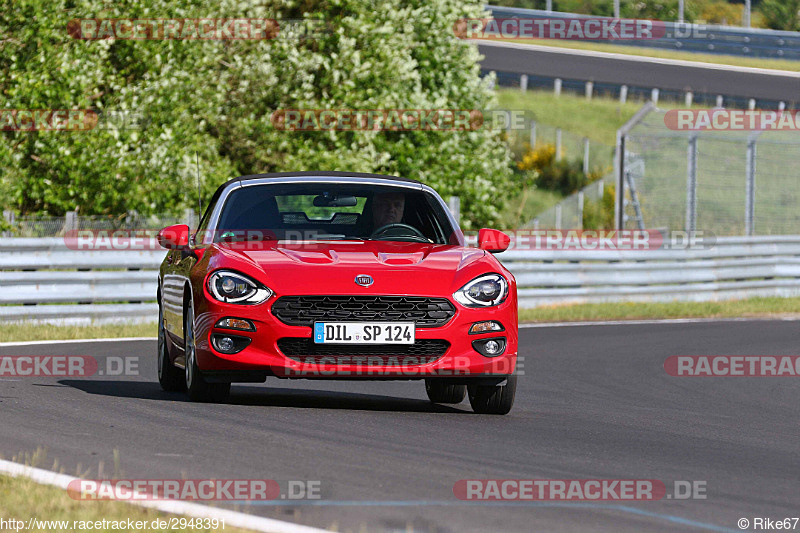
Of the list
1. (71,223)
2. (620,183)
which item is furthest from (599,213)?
(71,223)

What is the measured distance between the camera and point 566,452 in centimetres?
770

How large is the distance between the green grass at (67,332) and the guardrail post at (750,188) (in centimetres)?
1216

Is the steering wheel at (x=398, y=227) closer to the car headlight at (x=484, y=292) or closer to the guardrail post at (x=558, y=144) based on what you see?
the car headlight at (x=484, y=292)

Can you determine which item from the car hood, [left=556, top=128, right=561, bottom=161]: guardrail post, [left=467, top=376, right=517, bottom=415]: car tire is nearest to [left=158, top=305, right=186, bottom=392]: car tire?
the car hood

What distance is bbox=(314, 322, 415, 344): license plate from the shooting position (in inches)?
348

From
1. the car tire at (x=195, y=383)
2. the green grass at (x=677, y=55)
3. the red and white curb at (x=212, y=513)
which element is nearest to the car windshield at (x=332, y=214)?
the car tire at (x=195, y=383)

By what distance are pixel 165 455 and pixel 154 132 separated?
18857 mm

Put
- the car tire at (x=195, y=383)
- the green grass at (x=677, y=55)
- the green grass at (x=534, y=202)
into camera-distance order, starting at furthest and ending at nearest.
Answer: the green grass at (x=677, y=55) < the green grass at (x=534, y=202) < the car tire at (x=195, y=383)

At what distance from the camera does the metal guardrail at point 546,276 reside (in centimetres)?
1719

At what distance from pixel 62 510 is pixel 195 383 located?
3.84 m

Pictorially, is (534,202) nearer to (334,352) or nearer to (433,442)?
(334,352)

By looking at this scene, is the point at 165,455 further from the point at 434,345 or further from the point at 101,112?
the point at 101,112

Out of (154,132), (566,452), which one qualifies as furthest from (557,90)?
(566,452)

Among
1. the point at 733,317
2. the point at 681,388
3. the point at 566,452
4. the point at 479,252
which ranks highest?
the point at 479,252
